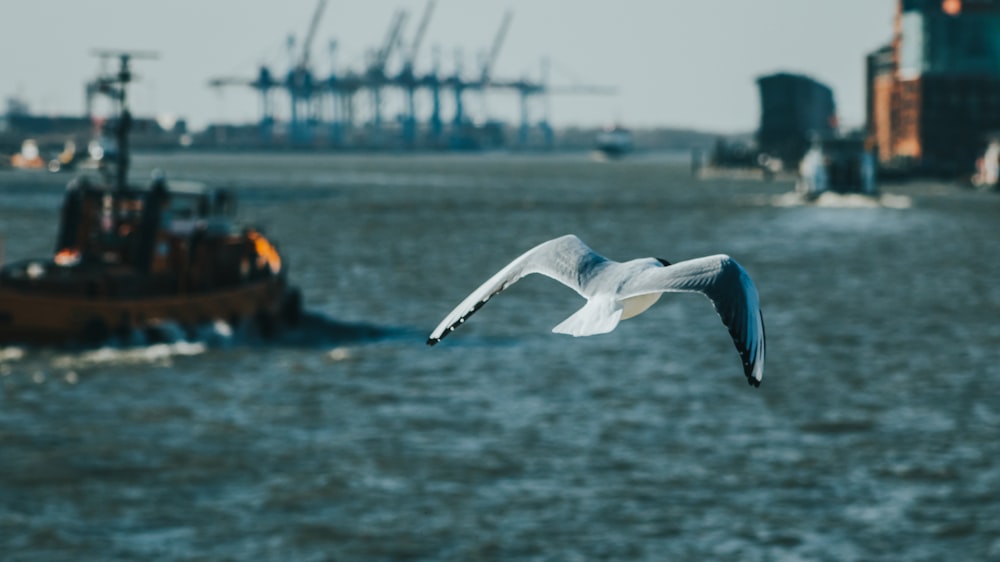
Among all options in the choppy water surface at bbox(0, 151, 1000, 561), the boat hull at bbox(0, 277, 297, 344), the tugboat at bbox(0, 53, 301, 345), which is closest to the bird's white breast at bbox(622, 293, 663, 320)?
the choppy water surface at bbox(0, 151, 1000, 561)

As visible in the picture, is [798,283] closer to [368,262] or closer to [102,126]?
[368,262]

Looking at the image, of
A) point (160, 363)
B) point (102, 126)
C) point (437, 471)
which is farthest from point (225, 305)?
point (437, 471)

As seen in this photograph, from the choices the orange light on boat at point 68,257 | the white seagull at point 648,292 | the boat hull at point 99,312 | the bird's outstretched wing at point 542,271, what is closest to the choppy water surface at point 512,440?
the boat hull at point 99,312

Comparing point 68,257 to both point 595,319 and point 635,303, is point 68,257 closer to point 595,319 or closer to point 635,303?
point 635,303

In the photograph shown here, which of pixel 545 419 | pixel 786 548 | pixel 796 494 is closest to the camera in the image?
pixel 786 548

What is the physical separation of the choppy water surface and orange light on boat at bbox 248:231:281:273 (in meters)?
4.33

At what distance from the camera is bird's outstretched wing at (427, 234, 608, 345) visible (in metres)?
6.98

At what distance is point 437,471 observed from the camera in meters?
47.7

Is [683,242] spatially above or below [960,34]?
below

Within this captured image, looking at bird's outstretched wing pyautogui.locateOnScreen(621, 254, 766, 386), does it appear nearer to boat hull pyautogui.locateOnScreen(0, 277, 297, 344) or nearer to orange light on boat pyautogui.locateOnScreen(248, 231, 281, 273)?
boat hull pyautogui.locateOnScreen(0, 277, 297, 344)

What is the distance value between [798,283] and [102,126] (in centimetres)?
6311

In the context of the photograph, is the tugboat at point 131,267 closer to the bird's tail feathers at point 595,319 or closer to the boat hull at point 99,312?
the boat hull at point 99,312

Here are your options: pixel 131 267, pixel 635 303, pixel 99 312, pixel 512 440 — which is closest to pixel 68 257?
pixel 131 267

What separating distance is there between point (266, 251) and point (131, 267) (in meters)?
7.83
